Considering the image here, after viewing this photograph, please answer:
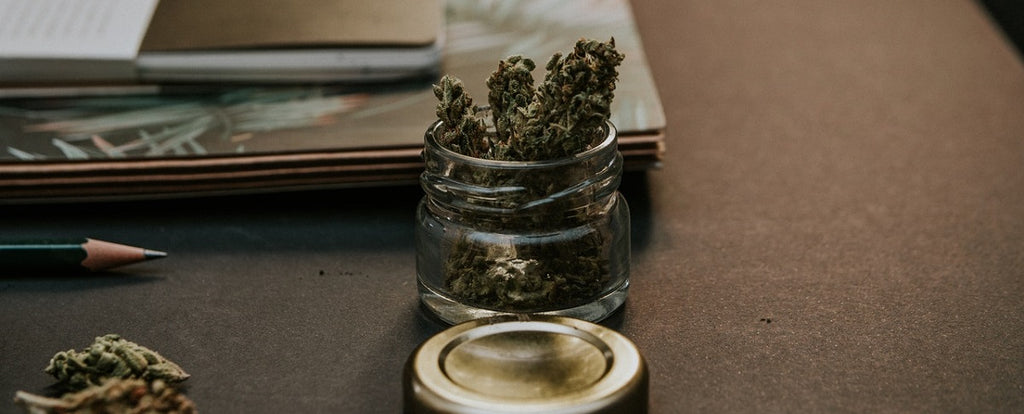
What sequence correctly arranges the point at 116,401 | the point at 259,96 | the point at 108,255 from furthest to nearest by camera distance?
the point at 259,96 → the point at 108,255 → the point at 116,401

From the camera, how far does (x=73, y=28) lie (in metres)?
0.99

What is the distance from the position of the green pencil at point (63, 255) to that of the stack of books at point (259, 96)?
93 millimetres

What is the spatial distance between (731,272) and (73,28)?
0.63m

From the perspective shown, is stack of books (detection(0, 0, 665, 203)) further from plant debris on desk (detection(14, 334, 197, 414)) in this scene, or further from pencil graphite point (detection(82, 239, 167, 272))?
plant debris on desk (detection(14, 334, 197, 414))

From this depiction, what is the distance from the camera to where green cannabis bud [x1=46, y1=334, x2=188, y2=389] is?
0.60 metres

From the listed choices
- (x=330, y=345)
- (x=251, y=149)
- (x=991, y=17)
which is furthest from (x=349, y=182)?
(x=991, y=17)

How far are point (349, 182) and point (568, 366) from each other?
1.08 ft

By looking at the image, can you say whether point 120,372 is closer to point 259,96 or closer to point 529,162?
point 529,162

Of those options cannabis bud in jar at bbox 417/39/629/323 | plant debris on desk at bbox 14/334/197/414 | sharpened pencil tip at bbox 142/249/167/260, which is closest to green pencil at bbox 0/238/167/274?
sharpened pencil tip at bbox 142/249/167/260

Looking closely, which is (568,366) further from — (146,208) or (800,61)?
(800,61)

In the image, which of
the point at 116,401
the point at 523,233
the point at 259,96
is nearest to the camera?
the point at 116,401

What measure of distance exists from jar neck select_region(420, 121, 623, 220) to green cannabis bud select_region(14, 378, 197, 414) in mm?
192

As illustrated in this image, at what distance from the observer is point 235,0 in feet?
3.40

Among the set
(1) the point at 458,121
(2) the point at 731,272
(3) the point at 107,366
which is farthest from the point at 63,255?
(2) the point at 731,272
